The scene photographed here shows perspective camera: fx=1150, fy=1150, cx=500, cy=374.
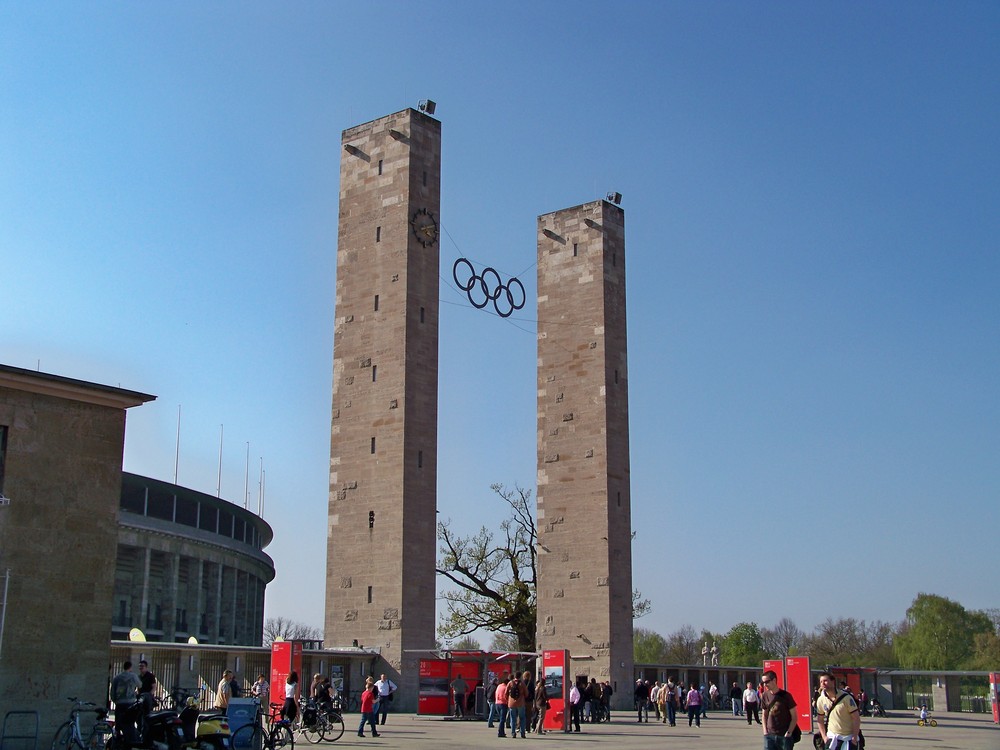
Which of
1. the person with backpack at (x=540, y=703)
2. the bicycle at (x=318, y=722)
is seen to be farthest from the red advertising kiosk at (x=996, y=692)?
the bicycle at (x=318, y=722)

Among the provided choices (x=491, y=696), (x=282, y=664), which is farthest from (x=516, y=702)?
(x=282, y=664)

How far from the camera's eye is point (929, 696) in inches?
2328

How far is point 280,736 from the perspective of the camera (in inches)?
788

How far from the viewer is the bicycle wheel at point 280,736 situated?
18.7m

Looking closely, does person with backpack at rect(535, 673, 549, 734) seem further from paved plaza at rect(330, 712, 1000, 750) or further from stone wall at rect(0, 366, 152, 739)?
stone wall at rect(0, 366, 152, 739)

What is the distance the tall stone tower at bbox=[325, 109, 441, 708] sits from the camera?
3756 cm

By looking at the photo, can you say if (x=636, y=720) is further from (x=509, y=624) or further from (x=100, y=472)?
(x=100, y=472)

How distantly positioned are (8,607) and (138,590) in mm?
51237

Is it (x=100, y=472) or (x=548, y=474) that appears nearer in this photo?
(x=100, y=472)

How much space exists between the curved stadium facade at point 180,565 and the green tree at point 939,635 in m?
47.4

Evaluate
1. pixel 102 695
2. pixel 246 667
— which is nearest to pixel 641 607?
pixel 246 667

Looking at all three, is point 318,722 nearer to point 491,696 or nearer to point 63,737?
point 63,737

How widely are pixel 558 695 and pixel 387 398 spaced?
13.2 m

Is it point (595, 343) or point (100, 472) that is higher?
point (595, 343)
